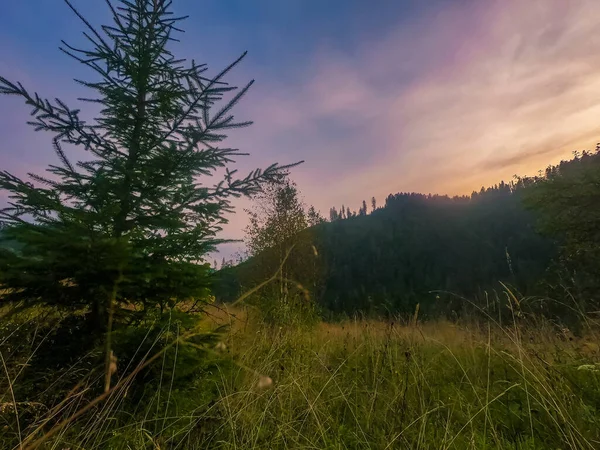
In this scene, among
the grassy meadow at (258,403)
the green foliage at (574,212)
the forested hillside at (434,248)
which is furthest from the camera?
the forested hillside at (434,248)

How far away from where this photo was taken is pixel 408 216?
13912 cm

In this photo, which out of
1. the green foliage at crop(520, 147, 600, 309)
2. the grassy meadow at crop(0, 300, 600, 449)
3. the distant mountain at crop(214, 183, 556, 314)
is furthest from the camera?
the distant mountain at crop(214, 183, 556, 314)

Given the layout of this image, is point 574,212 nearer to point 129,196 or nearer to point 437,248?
point 129,196

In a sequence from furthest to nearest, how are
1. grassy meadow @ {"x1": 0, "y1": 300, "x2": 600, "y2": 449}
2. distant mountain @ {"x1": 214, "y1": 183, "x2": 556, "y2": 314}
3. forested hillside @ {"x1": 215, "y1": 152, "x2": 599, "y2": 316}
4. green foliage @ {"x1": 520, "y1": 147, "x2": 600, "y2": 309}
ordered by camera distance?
A: distant mountain @ {"x1": 214, "y1": 183, "x2": 556, "y2": 314} → forested hillside @ {"x1": 215, "y1": 152, "x2": 599, "y2": 316} → green foliage @ {"x1": 520, "y1": 147, "x2": 600, "y2": 309} → grassy meadow @ {"x1": 0, "y1": 300, "x2": 600, "y2": 449}

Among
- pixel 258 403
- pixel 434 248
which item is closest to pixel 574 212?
pixel 258 403

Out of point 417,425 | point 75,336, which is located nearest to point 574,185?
point 417,425

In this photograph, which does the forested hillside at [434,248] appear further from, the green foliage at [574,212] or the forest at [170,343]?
the forest at [170,343]

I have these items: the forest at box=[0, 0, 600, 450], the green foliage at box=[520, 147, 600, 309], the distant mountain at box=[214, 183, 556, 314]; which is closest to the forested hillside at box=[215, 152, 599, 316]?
the distant mountain at box=[214, 183, 556, 314]

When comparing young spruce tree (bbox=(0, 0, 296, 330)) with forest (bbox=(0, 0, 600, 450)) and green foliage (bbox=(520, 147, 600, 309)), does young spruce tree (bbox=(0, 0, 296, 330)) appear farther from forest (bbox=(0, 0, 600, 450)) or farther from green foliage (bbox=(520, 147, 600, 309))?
green foliage (bbox=(520, 147, 600, 309))

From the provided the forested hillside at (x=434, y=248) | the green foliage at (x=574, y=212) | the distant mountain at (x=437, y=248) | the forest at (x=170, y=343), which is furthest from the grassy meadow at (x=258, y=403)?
the distant mountain at (x=437, y=248)

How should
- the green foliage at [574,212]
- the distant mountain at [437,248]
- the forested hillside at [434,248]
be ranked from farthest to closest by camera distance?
the distant mountain at [437,248], the forested hillside at [434,248], the green foliage at [574,212]

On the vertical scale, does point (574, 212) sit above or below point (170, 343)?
above

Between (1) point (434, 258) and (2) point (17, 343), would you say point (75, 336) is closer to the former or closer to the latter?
(2) point (17, 343)

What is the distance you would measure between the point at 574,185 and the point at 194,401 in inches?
728
